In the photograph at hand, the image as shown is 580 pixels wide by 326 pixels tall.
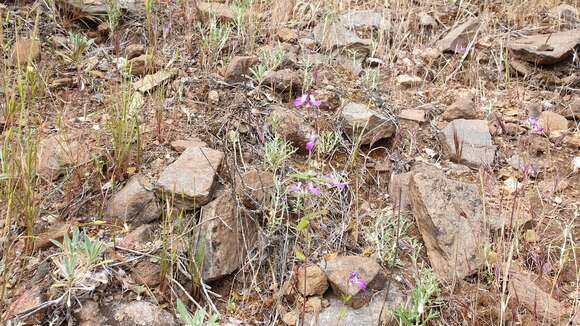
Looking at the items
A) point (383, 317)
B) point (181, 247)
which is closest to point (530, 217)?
point (383, 317)

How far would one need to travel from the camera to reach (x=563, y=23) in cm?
424

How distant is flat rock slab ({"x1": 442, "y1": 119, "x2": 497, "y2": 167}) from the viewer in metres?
3.01

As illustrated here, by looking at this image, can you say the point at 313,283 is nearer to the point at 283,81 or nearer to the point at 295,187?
the point at 295,187

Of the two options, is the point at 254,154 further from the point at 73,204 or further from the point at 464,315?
the point at 464,315

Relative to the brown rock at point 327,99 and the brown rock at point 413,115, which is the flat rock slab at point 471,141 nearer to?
the brown rock at point 413,115

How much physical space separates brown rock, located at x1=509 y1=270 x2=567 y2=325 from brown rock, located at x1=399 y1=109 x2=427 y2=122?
1.22m

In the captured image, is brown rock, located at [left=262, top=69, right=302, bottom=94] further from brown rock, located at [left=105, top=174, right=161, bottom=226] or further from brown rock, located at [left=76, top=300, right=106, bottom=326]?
brown rock, located at [left=76, top=300, right=106, bottom=326]

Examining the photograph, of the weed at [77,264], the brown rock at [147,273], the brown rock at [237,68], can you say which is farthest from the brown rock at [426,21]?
the weed at [77,264]

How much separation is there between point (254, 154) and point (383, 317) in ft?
3.46

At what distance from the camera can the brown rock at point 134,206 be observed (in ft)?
7.81

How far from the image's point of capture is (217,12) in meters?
3.78

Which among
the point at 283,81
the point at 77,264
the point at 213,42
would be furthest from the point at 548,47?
the point at 77,264

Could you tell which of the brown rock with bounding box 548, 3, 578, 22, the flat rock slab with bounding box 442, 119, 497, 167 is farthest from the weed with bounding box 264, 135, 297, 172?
the brown rock with bounding box 548, 3, 578, 22

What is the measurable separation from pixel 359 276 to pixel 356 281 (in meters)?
0.05
